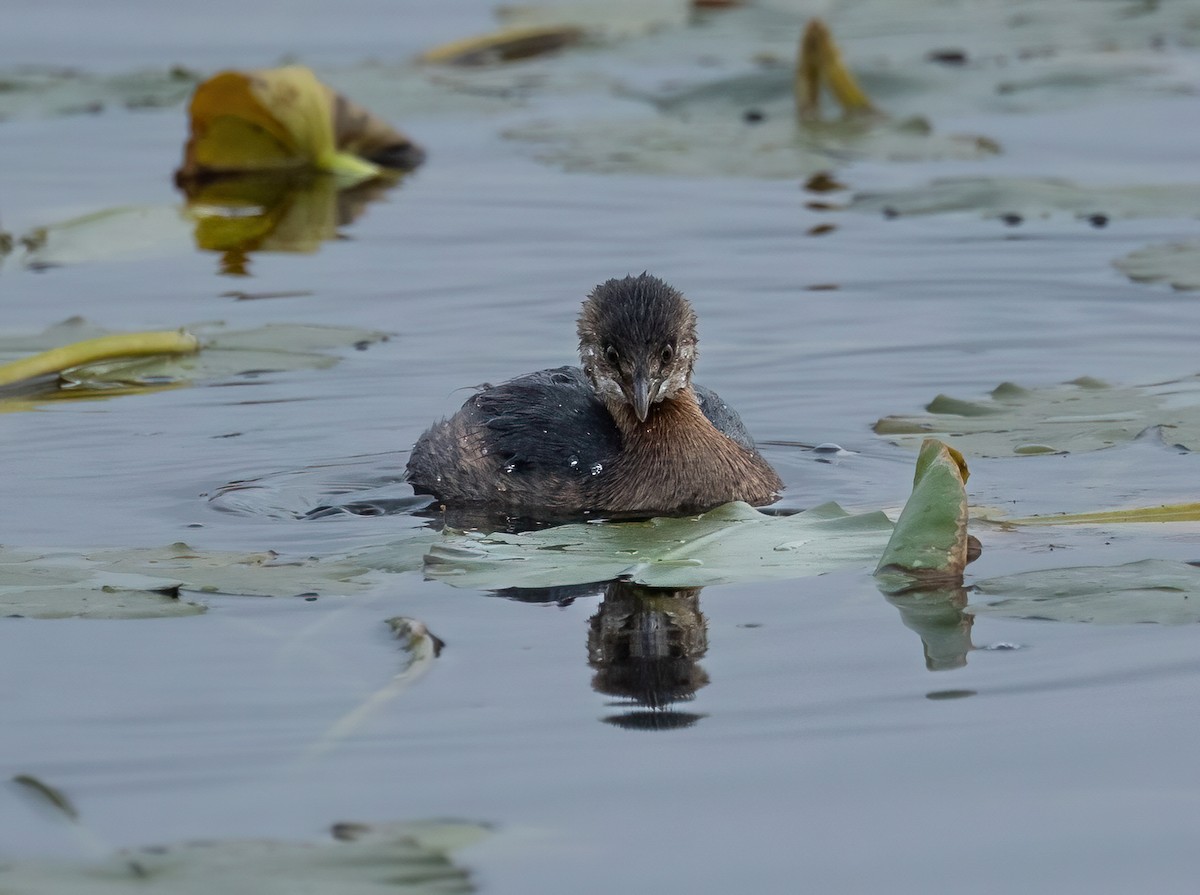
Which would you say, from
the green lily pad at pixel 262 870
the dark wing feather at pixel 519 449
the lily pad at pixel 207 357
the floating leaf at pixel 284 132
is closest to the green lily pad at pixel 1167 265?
the dark wing feather at pixel 519 449

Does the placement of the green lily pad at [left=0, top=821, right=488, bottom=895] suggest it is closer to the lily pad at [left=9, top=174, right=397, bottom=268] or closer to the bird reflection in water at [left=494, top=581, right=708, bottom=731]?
the bird reflection in water at [left=494, top=581, right=708, bottom=731]

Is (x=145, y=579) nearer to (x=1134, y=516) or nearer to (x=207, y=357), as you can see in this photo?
(x=1134, y=516)

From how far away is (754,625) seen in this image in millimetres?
6039

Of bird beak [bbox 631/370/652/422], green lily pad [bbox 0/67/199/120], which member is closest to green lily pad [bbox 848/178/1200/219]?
bird beak [bbox 631/370/652/422]

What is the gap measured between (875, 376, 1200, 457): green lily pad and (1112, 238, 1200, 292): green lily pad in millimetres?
1340

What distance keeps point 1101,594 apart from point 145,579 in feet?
8.91

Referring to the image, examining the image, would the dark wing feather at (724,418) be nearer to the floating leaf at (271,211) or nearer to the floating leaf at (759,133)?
the floating leaf at (271,211)

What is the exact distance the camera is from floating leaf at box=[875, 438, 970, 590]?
19.9 ft

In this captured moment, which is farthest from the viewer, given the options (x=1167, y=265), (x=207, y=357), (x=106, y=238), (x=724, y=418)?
(x=106, y=238)

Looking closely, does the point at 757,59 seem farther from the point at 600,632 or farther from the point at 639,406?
the point at 600,632

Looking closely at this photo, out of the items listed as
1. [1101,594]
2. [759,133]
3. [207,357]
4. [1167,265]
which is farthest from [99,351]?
[759,133]

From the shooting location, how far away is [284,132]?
43.7 ft

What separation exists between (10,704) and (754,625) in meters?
2.05

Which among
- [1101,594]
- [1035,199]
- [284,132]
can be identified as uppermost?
[284,132]
